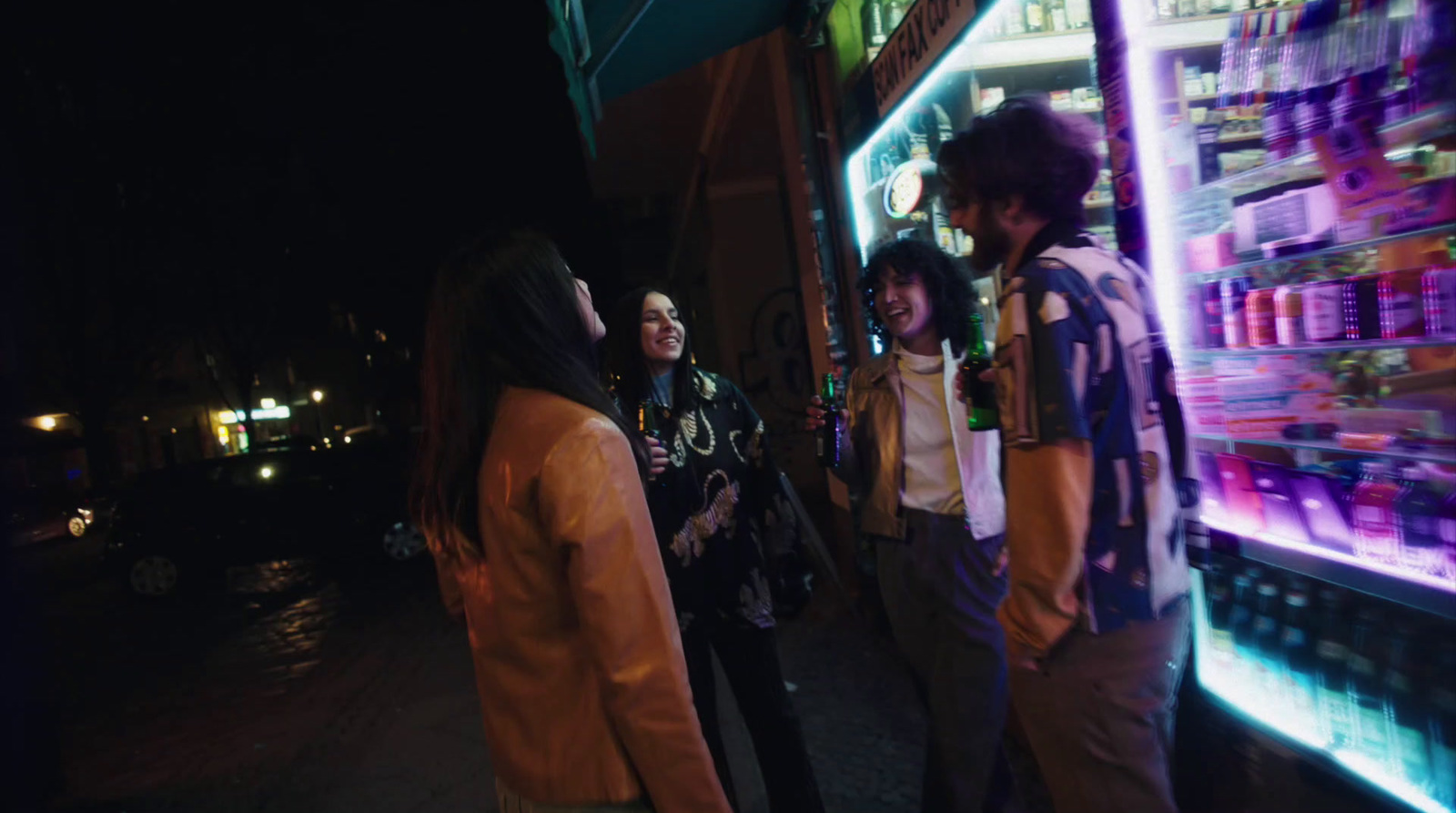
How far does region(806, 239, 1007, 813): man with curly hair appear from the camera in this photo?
8.53ft

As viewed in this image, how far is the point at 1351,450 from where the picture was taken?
194 cm

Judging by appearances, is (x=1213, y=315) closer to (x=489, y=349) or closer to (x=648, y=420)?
(x=648, y=420)

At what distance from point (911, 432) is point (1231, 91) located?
1.35 m

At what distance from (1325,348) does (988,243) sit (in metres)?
0.90

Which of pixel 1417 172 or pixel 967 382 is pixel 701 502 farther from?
pixel 1417 172

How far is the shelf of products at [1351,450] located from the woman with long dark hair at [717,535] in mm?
1466

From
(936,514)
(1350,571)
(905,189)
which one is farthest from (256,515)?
(1350,571)

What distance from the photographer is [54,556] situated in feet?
51.8

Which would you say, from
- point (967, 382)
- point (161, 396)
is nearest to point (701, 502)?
point (967, 382)

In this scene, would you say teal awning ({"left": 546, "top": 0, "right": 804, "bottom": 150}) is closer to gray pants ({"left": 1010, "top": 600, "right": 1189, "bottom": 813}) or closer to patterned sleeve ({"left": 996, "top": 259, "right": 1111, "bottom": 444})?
patterned sleeve ({"left": 996, "top": 259, "right": 1111, "bottom": 444})

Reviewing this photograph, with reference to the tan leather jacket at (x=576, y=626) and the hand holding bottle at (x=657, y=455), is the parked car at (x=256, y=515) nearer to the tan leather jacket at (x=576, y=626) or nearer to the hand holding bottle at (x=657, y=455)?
the hand holding bottle at (x=657, y=455)

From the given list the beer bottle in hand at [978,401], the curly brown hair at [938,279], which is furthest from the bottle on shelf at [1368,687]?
the curly brown hair at [938,279]

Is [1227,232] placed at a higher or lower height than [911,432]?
higher

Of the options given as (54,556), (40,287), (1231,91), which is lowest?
(54,556)
